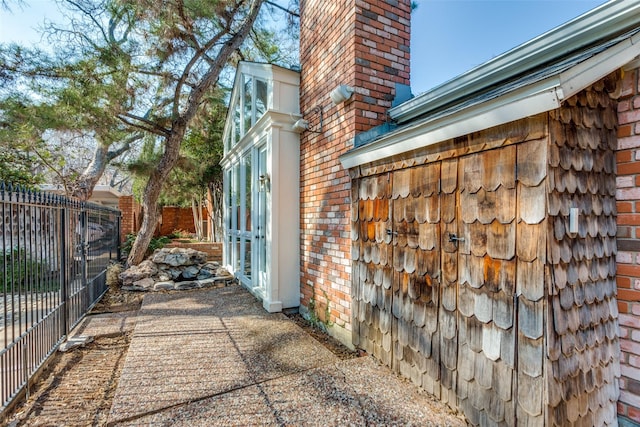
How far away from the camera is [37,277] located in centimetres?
314

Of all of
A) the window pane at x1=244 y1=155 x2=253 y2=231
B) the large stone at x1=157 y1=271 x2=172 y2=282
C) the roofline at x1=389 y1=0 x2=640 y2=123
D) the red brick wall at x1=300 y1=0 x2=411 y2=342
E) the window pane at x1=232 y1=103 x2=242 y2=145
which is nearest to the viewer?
the roofline at x1=389 y1=0 x2=640 y2=123

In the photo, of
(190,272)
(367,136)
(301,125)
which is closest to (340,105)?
(367,136)

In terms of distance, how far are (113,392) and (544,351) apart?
3416 mm

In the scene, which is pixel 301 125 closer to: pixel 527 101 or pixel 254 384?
pixel 527 101

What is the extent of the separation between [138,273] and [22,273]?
4.06 m

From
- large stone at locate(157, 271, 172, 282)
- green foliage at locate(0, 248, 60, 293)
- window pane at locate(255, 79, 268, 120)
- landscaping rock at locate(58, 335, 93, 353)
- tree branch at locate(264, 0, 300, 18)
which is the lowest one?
landscaping rock at locate(58, 335, 93, 353)

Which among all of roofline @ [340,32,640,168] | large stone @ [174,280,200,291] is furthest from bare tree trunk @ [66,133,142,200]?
roofline @ [340,32,640,168]

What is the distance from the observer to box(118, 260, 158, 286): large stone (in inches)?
262

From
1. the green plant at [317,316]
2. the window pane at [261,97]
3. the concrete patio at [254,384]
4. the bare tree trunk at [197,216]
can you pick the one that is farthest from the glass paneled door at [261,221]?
the bare tree trunk at [197,216]

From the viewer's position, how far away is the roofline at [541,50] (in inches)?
74.0

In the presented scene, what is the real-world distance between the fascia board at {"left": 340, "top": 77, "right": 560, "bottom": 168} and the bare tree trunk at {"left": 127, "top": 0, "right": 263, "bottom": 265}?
6.37 meters

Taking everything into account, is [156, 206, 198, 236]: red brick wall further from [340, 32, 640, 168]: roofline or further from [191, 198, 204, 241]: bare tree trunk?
[340, 32, 640, 168]: roofline

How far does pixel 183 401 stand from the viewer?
8.07 feet

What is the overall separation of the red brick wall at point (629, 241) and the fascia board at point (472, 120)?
785 mm
